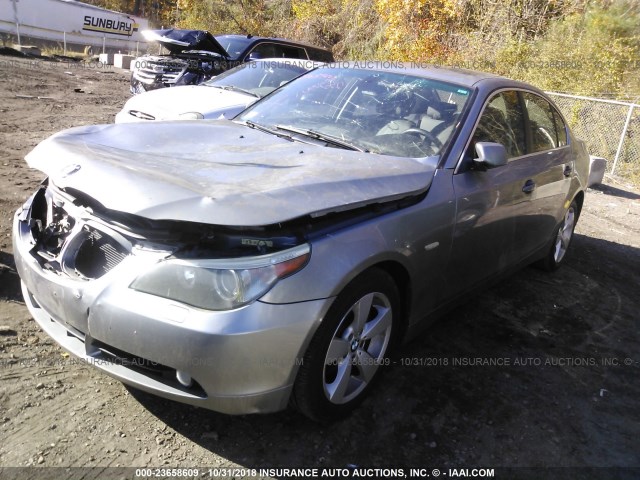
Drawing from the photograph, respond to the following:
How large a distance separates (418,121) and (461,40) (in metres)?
14.8

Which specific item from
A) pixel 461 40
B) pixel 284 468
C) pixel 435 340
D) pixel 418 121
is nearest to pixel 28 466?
pixel 284 468

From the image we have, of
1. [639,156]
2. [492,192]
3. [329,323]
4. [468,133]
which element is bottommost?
[639,156]

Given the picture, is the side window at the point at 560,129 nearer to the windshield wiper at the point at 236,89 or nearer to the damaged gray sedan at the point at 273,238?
the damaged gray sedan at the point at 273,238

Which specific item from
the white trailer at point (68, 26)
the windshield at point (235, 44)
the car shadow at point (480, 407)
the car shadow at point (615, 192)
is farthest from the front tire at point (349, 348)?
the white trailer at point (68, 26)

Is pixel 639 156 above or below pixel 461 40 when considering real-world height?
below

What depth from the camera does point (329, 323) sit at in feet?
7.88

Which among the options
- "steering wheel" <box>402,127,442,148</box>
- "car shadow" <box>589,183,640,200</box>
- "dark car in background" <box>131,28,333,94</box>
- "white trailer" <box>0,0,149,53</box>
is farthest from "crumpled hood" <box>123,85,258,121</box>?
"white trailer" <box>0,0,149,53</box>

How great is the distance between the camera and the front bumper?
2139 millimetres

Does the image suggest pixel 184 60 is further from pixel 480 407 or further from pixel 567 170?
pixel 480 407

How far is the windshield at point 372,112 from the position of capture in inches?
134

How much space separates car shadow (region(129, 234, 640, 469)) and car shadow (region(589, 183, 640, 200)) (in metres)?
5.64

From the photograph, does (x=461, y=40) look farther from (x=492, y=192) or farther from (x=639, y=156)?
(x=492, y=192)

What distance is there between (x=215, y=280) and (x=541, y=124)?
3443mm

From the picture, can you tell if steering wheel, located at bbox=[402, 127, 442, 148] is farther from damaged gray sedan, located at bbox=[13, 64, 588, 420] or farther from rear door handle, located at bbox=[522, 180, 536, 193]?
rear door handle, located at bbox=[522, 180, 536, 193]
